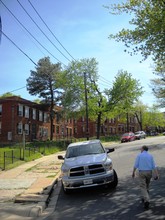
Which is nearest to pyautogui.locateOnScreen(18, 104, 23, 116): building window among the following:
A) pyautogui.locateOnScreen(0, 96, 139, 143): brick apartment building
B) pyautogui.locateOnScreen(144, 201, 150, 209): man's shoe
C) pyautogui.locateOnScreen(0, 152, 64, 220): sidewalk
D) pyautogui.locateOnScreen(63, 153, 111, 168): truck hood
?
pyautogui.locateOnScreen(0, 96, 139, 143): brick apartment building

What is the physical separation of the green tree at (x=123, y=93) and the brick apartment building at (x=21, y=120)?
13.6 m

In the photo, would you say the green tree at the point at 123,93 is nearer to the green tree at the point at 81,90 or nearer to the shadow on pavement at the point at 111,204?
the green tree at the point at 81,90

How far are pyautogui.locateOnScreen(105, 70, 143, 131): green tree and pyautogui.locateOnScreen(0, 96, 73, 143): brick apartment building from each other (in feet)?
44.6

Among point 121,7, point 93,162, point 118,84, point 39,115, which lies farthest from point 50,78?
point 93,162

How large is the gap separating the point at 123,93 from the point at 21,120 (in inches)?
657

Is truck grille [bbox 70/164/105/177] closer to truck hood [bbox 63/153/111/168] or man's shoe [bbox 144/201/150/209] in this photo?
truck hood [bbox 63/153/111/168]

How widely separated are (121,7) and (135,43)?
6.95ft

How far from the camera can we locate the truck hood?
11.0 metres

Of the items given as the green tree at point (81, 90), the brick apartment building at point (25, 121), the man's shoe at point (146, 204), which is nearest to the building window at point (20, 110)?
the brick apartment building at point (25, 121)

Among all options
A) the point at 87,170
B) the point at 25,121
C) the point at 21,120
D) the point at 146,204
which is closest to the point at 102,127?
the point at 25,121

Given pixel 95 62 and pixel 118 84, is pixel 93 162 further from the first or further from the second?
pixel 95 62

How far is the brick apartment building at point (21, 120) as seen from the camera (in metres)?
50.2

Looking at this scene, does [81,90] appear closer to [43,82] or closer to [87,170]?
[43,82]

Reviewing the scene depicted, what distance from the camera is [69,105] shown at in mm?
54031
